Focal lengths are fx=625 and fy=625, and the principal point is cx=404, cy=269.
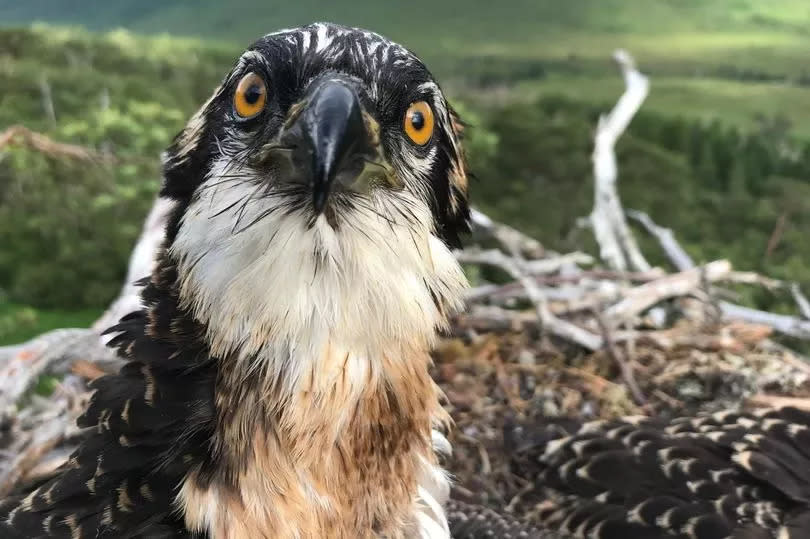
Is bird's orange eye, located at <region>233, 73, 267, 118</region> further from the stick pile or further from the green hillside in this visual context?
the green hillside

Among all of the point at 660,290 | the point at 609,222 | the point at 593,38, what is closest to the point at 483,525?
the point at 660,290

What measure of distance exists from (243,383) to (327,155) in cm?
57

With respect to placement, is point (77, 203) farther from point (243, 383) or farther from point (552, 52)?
point (552, 52)

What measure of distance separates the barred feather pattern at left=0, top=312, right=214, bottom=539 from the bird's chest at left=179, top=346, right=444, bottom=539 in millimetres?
57

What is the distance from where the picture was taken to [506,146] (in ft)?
28.3

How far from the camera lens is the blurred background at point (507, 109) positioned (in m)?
6.23

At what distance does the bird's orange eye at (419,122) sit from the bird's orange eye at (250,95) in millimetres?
336

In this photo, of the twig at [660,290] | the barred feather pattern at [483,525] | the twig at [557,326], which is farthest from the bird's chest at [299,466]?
the twig at [660,290]

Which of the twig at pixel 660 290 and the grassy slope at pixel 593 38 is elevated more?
the grassy slope at pixel 593 38

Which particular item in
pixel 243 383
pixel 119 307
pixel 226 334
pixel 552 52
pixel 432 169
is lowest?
pixel 119 307

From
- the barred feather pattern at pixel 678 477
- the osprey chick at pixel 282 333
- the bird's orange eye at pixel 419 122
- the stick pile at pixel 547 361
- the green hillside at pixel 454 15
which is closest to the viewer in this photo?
the osprey chick at pixel 282 333

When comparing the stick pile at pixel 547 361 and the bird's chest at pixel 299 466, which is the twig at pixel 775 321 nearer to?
the stick pile at pixel 547 361

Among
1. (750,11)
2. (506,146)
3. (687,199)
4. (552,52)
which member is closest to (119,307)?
(506,146)

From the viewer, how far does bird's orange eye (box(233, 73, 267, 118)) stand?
4.50 feet
